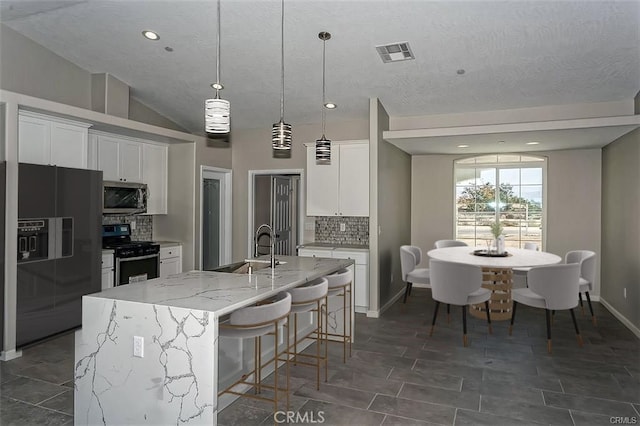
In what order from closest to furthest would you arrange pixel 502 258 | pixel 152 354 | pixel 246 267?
pixel 152 354
pixel 246 267
pixel 502 258

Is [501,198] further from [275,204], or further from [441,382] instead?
[441,382]

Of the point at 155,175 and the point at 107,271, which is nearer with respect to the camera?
the point at 107,271

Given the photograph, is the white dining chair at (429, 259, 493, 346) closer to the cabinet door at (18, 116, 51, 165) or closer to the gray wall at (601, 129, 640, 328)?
the gray wall at (601, 129, 640, 328)

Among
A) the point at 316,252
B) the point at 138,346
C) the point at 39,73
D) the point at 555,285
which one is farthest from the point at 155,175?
the point at 555,285

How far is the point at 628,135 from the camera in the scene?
4.88 meters

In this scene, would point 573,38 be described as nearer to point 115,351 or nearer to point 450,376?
point 450,376

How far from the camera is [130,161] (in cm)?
547

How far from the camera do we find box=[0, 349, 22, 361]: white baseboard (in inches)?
144

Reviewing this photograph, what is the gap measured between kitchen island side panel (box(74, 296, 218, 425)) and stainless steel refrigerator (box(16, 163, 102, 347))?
1.80 m

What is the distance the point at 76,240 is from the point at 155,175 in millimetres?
1847

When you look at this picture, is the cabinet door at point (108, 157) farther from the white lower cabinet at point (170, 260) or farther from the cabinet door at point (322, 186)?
the cabinet door at point (322, 186)

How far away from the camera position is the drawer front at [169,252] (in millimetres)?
5648
